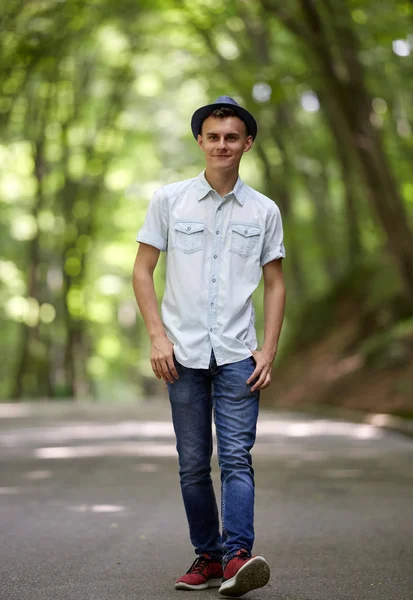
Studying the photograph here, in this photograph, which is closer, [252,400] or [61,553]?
[252,400]

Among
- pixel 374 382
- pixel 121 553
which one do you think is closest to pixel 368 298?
pixel 374 382

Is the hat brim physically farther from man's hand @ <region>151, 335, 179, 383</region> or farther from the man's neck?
man's hand @ <region>151, 335, 179, 383</region>

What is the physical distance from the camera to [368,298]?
3256cm

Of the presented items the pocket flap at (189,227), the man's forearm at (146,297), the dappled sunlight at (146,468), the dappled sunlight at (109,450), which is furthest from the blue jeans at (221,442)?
the dappled sunlight at (109,450)

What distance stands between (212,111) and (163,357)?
47.0 inches

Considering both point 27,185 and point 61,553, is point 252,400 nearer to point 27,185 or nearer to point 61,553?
point 61,553

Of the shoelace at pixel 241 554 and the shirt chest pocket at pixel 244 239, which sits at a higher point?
the shirt chest pocket at pixel 244 239

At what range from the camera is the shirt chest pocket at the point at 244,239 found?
570 centimetres

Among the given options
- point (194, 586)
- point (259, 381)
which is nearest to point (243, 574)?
point (194, 586)

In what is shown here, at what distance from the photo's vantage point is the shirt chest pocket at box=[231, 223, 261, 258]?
5.70 m

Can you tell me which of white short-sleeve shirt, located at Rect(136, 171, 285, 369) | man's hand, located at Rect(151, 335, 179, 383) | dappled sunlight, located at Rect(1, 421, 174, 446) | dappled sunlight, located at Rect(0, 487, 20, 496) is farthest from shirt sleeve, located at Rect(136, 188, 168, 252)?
dappled sunlight, located at Rect(1, 421, 174, 446)

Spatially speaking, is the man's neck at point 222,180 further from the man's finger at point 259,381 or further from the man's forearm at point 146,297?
the man's finger at point 259,381

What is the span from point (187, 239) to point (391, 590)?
194 centimetres

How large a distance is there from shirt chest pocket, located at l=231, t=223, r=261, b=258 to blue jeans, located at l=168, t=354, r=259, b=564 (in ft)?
1.64
